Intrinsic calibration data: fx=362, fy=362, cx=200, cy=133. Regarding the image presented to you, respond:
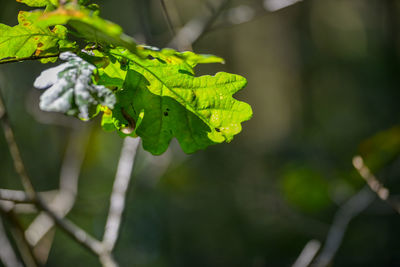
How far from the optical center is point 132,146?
160 cm

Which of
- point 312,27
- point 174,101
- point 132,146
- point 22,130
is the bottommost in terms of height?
point 312,27

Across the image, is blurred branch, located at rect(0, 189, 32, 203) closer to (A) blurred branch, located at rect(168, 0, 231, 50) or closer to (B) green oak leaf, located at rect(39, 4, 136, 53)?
(B) green oak leaf, located at rect(39, 4, 136, 53)

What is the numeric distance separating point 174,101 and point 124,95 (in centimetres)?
10

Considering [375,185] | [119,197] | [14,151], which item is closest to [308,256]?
[375,185]

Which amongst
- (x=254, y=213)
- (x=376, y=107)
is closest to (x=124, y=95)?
(x=254, y=213)

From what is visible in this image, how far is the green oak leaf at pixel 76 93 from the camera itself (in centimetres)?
56

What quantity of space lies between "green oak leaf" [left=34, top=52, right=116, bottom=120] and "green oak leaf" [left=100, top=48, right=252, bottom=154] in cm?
12

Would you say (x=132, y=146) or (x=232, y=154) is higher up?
(x=132, y=146)

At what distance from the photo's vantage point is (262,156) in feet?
19.2

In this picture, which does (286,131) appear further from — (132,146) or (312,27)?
(132,146)

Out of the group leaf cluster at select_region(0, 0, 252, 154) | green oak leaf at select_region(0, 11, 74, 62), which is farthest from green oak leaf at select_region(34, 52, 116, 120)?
green oak leaf at select_region(0, 11, 74, 62)

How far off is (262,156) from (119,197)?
460 centimetres

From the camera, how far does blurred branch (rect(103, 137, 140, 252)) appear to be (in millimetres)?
1294

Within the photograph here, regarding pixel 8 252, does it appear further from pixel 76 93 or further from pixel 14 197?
pixel 76 93
